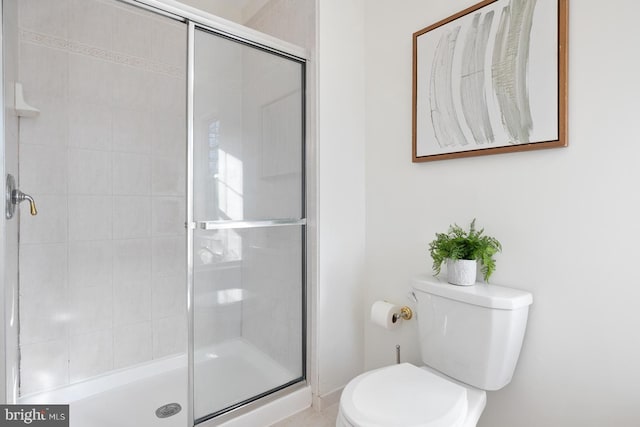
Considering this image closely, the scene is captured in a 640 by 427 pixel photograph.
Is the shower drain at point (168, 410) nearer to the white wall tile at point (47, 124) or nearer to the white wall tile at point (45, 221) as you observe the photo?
Answer: the white wall tile at point (45, 221)

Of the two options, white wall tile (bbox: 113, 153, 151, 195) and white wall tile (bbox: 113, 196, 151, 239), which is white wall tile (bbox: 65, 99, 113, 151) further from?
white wall tile (bbox: 113, 196, 151, 239)

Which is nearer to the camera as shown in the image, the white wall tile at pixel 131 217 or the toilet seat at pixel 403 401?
the toilet seat at pixel 403 401

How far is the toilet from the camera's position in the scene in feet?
3.34

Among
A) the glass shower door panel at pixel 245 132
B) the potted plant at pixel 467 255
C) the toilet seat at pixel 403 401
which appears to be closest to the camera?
the toilet seat at pixel 403 401

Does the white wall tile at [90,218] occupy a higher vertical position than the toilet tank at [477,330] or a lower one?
higher

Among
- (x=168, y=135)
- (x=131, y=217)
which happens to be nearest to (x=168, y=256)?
(x=131, y=217)

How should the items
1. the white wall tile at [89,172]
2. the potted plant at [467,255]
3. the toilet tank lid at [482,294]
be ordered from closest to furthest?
the toilet tank lid at [482,294] < the potted plant at [467,255] < the white wall tile at [89,172]

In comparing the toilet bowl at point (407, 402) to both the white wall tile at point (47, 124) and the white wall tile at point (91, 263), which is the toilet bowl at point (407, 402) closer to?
the white wall tile at point (91, 263)

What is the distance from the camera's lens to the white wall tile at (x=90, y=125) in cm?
182

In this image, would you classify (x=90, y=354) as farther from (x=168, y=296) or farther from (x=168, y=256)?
(x=168, y=256)

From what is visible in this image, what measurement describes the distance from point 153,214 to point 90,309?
0.63 meters

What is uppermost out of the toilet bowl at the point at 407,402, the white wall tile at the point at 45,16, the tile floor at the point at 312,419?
the white wall tile at the point at 45,16

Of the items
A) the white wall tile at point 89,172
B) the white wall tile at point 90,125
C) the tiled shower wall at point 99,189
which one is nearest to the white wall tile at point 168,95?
the tiled shower wall at point 99,189

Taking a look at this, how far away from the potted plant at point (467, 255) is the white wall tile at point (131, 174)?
1734 millimetres
